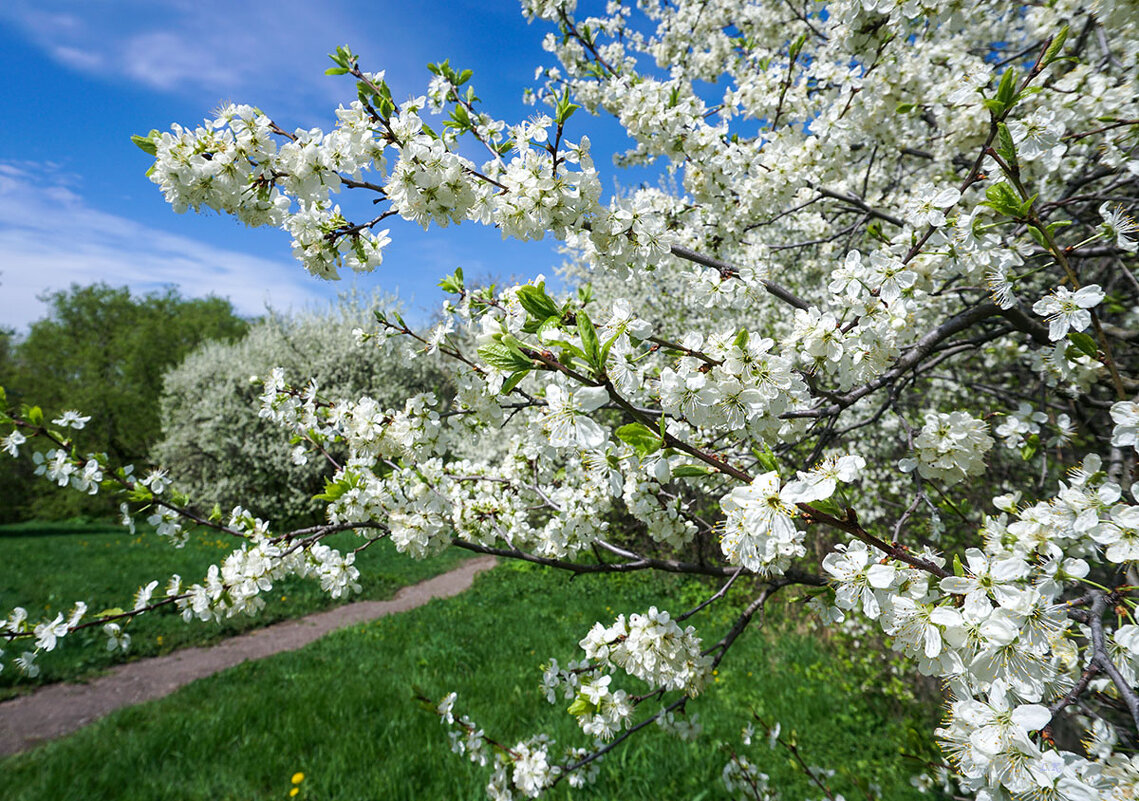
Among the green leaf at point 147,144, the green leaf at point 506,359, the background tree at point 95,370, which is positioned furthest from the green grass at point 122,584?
the background tree at point 95,370

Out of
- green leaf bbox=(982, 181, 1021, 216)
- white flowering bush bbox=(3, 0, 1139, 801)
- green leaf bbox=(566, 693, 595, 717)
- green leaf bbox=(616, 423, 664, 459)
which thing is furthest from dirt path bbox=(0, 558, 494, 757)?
green leaf bbox=(982, 181, 1021, 216)

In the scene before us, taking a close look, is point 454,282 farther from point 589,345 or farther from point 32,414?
point 32,414

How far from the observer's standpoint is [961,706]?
40.9 inches

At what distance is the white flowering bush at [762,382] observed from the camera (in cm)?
107

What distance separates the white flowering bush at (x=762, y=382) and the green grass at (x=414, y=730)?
0.88 metres

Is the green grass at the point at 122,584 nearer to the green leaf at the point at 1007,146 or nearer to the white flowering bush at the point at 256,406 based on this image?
the white flowering bush at the point at 256,406

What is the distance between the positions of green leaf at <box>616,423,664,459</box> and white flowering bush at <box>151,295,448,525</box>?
14.1 metres

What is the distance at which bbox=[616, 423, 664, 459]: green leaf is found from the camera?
3.43ft

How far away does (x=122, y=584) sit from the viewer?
317 inches

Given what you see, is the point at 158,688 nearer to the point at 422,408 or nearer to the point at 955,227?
the point at 422,408

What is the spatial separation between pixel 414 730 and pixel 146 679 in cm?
388

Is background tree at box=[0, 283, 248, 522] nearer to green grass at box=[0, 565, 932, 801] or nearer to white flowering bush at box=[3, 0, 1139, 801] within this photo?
green grass at box=[0, 565, 932, 801]

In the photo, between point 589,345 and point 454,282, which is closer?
point 589,345

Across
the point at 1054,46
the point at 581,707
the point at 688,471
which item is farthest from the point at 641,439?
the point at 1054,46
